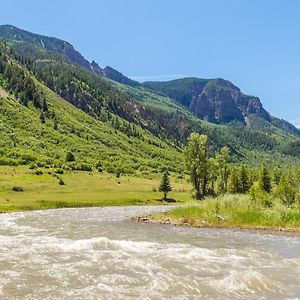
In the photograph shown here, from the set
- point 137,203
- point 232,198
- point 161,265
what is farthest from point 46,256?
point 137,203

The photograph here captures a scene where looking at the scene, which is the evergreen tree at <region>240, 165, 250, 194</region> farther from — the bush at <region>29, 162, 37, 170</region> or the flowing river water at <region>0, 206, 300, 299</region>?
the flowing river water at <region>0, 206, 300, 299</region>

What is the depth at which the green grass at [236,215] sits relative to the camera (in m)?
67.6

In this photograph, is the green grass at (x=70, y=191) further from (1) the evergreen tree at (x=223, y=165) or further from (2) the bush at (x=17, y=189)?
(1) the evergreen tree at (x=223, y=165)

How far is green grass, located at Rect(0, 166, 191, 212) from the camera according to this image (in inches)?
4454

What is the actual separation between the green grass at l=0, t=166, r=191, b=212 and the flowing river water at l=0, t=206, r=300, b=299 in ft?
178

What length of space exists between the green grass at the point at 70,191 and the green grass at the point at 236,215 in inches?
1723

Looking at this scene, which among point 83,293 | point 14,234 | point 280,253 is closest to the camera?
point 83,293

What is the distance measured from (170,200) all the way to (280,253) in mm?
100233

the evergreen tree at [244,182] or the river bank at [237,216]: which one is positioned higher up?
the evergreen tree at [244,182]

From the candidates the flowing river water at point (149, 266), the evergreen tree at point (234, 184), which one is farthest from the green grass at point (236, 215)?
the evergreen tree at point (234, 184)

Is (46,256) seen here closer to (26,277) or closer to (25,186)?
(26,277)

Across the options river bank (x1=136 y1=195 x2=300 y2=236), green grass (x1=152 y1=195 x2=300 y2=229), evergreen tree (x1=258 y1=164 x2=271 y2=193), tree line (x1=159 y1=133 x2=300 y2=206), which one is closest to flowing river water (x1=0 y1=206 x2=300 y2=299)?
river bank (x1=136 y1=195 x2=300 y2=236)

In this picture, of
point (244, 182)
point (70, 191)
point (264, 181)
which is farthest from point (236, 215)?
point (70, 191)

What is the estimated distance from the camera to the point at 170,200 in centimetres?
14425
